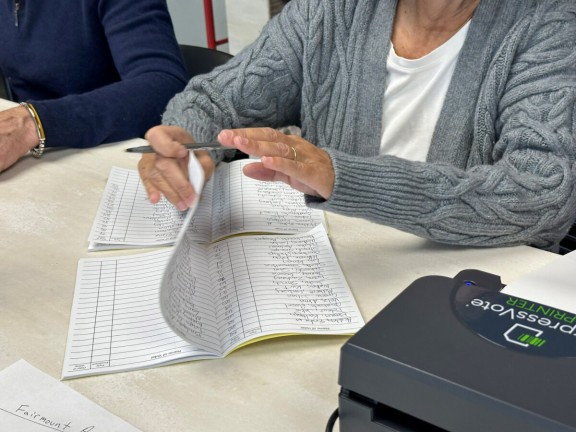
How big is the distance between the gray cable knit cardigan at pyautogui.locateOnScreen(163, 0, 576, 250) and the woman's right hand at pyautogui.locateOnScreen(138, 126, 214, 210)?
118 mm

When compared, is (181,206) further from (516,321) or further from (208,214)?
(516,321)

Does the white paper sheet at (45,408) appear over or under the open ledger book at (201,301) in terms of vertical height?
under

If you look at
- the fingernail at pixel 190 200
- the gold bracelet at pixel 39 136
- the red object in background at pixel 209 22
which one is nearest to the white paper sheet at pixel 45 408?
the fingernail at pixel 190 200

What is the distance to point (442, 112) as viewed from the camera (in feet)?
3.86

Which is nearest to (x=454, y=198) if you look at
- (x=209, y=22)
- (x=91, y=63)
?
(x=91, y=63)

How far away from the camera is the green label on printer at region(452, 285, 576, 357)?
50cm

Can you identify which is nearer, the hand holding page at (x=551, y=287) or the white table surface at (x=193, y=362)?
the hand holding page at (x=551, y=287)

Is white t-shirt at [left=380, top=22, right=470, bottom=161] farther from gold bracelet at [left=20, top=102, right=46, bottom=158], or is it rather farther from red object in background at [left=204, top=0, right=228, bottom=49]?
red object in background at [left=204, top=0, right=228, bottom=49]

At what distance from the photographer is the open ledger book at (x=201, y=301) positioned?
0.72 meters

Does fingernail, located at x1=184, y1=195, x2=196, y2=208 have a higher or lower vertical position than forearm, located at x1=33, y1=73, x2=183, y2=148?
higher

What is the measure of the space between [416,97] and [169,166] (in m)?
0.49

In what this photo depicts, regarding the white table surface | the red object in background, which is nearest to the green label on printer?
the white table surface

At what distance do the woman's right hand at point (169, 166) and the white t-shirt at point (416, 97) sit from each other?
384 mm

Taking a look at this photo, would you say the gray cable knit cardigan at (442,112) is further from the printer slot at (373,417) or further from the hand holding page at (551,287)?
the printer slot at (373,417)
